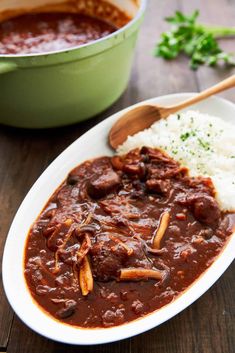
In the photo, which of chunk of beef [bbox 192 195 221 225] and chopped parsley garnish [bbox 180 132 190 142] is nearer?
chunk of beef [bbox 192 195 221 225]

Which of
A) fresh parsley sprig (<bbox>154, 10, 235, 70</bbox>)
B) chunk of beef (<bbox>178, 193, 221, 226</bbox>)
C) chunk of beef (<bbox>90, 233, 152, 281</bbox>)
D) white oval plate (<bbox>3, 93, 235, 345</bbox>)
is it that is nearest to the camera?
white oval plate (<bbox>3, 93, 235, 345</bbox>)

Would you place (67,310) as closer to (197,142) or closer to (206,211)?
(206,211)

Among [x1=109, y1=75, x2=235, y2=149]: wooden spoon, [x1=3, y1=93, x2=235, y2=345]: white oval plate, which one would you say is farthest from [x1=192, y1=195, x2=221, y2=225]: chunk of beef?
[x1=109, y1=75, x2=235, y2=149]: wooden spoon

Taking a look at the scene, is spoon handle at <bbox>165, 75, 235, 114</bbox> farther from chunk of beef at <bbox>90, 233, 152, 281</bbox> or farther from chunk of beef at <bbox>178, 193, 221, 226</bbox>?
chunk of beef at <bbox>90, 233, 152, 281</bbox>

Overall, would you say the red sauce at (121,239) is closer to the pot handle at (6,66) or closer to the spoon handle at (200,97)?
the spoon handle at (200,97)

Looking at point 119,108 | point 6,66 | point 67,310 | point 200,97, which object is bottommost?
point 119,108

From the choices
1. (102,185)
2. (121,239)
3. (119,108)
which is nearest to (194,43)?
(119,108)

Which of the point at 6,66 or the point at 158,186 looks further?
the point at 6,66

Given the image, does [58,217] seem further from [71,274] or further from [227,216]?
[227,216]
